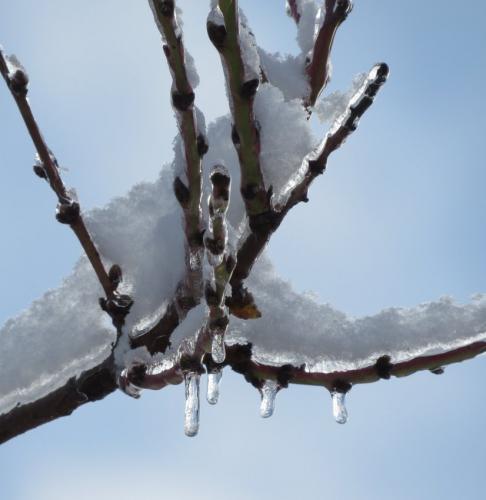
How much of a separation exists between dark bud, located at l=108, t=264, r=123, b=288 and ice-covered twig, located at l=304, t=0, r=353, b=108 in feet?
2.25

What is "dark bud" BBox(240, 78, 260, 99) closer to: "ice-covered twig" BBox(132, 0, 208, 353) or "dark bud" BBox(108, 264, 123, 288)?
"ice-covered twig" BBox(132, 0, 208, 353)

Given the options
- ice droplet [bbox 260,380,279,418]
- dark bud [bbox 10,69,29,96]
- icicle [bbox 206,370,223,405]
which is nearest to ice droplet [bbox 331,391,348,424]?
ice droplet [bbox 260,380,279,418]

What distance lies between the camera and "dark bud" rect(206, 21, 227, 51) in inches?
46.8

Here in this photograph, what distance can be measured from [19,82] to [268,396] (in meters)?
0.87

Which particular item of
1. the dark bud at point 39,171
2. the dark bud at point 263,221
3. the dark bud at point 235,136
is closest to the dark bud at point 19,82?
the dark bud at point 39,171

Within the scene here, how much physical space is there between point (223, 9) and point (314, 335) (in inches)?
30.2

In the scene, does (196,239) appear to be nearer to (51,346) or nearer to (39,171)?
(39,171)

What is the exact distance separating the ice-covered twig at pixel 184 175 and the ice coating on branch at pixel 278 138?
149mm

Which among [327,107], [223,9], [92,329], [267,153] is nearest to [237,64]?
[223,9]

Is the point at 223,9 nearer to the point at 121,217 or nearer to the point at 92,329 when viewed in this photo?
the point at 121,217

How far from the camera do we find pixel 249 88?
1.29 m

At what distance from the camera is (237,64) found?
1257 millimetres

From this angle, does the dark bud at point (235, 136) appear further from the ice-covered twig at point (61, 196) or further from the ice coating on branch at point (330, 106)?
the ice coating on branch at point (330, 106)

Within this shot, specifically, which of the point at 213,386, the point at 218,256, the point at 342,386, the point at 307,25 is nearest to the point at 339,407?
the point at 342,386
